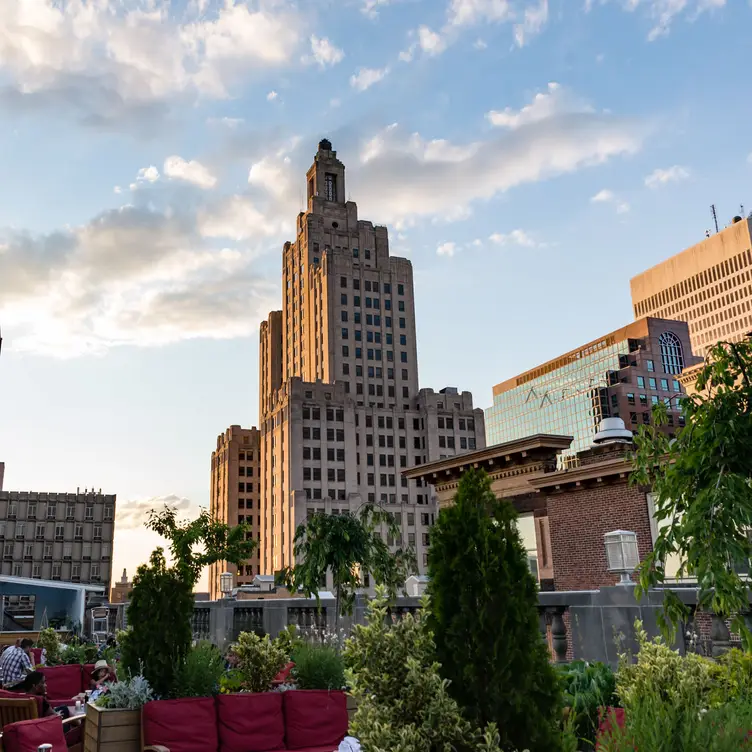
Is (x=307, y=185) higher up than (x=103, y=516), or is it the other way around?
(x=307, y=185)

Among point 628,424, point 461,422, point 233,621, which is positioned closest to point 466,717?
point 233,621

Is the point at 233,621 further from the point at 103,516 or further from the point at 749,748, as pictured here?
the point at 103,516

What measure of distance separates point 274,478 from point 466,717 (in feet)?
386

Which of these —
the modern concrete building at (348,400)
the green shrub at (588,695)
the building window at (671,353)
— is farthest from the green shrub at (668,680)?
the building window at (671,353)

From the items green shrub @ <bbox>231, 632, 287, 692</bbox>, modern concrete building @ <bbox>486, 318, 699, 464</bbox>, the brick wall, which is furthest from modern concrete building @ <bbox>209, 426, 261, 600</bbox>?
green shrub @ <bbox>231, 632, 287, 692</bbox>

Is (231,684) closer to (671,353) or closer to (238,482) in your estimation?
(238,482)

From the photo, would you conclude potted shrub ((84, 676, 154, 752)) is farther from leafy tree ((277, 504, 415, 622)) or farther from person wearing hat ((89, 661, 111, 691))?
leafy tree ((277, 504, 415, 622))

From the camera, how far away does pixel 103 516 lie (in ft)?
372

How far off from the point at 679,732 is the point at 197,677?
662cm

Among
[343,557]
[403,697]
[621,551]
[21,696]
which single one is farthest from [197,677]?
[343,557]

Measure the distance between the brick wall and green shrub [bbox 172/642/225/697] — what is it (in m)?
14.8

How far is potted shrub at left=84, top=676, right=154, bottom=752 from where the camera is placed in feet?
29.3

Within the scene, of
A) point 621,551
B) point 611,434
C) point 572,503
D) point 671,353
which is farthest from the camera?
point 671,353

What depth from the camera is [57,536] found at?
364 ft
